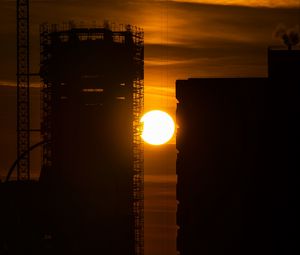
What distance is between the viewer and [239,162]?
14462 centimetres

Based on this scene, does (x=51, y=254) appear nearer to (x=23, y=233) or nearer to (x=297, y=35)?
(x=23, y=233)

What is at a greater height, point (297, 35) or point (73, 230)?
point (297, 35)

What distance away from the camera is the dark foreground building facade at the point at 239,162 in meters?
129

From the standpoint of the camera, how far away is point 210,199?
144 metres

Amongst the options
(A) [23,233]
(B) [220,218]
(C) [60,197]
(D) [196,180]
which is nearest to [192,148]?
(D) [196,180]

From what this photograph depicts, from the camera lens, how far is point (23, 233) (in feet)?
441

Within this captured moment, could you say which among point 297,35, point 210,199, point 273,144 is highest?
point 297,35

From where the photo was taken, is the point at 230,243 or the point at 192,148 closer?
the point at 230,243

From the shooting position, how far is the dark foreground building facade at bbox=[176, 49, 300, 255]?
424ft

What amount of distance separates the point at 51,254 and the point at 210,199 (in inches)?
1156

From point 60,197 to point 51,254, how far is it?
13.9m

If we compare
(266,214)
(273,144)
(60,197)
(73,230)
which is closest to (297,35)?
(273,144)

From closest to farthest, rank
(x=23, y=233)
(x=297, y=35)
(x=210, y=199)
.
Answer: (x=297, y=35), (x=23, y=233), (x=210, y=199)

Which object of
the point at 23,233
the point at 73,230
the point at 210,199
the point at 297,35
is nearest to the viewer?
the point at 297,35
